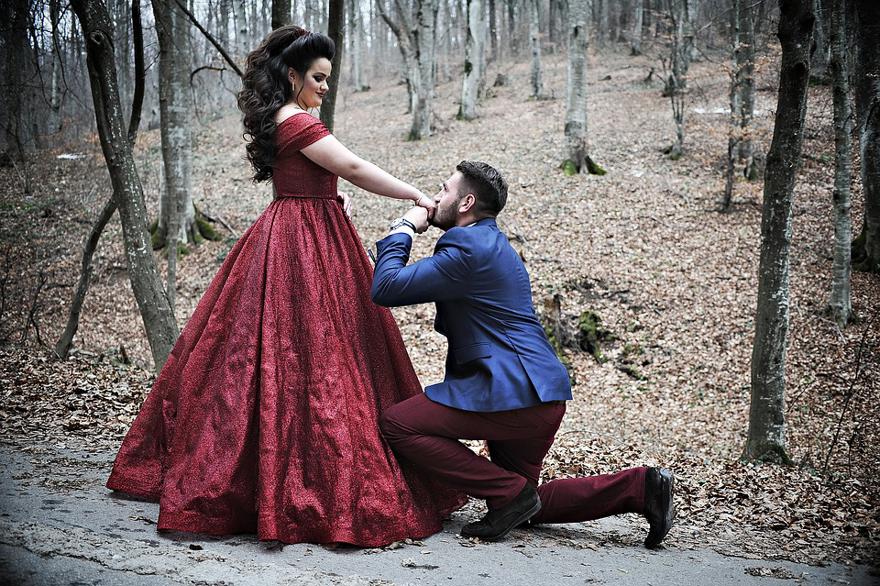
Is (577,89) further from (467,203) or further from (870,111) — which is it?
(467,203)

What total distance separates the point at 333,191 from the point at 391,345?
844 mm

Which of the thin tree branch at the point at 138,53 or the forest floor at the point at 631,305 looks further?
the thin tree branch at the point at 138,53

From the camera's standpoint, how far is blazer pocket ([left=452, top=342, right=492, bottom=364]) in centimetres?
323

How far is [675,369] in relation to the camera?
8.81 metres

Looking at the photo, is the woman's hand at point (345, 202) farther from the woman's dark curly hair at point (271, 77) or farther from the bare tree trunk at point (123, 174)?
the bare tree trunk at point (123, 174)

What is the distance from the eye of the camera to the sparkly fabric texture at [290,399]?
3055mm

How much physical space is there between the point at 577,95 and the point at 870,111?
6.15m

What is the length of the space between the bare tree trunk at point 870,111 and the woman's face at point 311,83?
31.0 feet

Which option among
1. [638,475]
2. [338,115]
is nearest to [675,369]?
[638,475]

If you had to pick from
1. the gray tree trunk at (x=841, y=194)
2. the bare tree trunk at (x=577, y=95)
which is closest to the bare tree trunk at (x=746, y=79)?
the bare tree trunk at (x=577, y=95)

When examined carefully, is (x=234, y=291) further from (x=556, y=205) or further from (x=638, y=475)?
(x=556, y=205)

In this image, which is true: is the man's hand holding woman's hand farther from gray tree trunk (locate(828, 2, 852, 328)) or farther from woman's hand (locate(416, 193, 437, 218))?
gray tree trunk (locate(828, 2, 852, 328))

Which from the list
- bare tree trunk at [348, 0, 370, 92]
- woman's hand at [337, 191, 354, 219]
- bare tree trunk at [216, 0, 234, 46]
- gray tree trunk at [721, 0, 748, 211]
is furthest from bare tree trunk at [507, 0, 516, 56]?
woman's hand at [337, 191, 354, 219]

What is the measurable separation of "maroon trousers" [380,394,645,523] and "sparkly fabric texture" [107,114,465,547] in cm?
14
